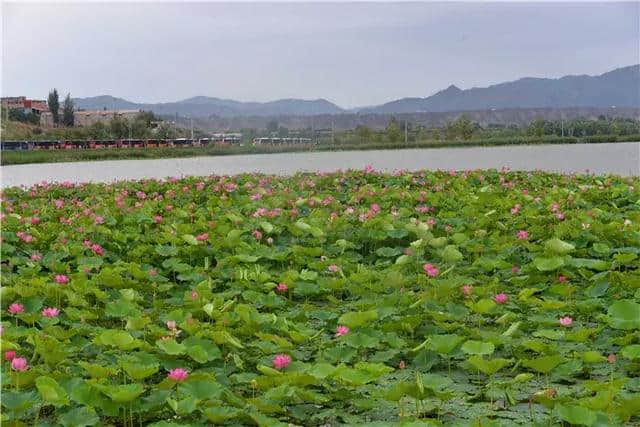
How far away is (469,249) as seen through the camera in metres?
3.78

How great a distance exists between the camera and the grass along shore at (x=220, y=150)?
21625 millimetres

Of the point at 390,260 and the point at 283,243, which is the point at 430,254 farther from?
the point at 283,243

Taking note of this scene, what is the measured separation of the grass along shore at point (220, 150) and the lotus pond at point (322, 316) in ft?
56.5

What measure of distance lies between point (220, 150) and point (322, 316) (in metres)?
21.5

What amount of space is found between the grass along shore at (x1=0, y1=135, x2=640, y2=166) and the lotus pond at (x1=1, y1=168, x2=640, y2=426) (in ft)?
56.5

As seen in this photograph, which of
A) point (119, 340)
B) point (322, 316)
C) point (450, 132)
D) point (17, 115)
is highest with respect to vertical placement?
point (17, 115)

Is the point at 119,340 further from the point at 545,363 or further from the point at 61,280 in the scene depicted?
the point at 545,363

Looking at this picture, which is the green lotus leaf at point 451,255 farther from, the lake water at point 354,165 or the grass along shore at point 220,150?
the grass along shore at point 220,150

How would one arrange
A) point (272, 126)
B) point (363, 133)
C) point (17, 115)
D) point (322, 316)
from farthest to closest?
point (17, 115) < point (272, 126) < point (363, 133) < point (322, 316)

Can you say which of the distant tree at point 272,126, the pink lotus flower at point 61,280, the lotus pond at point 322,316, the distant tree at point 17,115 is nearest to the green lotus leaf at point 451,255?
the lotus pond at point 322,316

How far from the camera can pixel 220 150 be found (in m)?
23.9

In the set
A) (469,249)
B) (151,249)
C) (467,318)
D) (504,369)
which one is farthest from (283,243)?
(504,369)

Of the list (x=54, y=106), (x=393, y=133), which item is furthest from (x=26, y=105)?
(x=393, y=133)

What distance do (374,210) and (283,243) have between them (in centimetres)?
88
